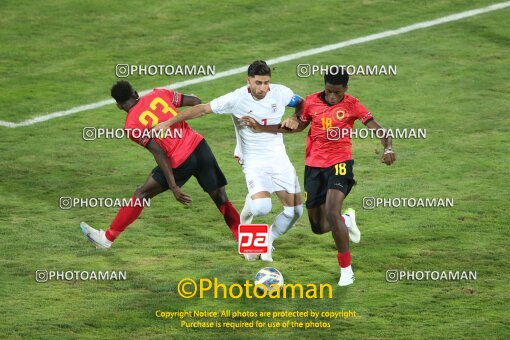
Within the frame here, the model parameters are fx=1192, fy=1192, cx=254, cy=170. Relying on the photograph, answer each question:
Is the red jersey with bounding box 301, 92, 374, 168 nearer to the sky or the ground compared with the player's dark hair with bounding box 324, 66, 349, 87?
nearer to the ground

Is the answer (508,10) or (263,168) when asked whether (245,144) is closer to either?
(263,168)

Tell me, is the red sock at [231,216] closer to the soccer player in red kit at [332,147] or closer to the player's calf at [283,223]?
the player's calf at [283,223]

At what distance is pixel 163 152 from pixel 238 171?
4203 millimetres

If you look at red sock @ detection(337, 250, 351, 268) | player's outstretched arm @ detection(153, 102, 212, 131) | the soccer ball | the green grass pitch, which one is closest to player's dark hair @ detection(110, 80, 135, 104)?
player's outstretched arm @ detection(153, 102, 212, 131)

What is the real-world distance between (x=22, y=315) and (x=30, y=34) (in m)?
12.8

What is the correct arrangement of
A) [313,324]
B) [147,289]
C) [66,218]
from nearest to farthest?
[313,324] < [147,289] < [66,218]

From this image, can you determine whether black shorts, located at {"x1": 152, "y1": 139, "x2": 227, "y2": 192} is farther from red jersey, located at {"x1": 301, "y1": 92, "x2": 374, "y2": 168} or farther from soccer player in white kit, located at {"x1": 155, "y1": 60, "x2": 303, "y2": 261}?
red jersey, located at {"x1": 301, "y1": 92, "x2": 374, "y2": 168}

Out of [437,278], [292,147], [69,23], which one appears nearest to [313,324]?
[437,278]

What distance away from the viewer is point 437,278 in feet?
47.0

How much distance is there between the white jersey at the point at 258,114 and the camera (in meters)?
14.8

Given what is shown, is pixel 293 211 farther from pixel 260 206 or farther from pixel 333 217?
pixel 333 217

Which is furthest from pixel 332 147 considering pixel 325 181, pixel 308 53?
pixel 308 53

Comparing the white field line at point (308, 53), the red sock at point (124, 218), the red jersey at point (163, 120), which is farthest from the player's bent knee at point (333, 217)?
the white field line at point (308, 53)

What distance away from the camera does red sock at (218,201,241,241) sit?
15562 mm
